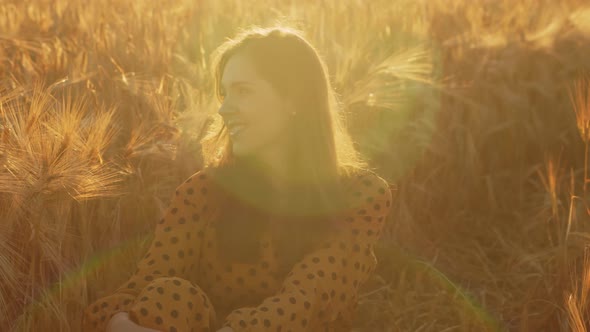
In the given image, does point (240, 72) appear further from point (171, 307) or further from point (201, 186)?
point (171, 307)

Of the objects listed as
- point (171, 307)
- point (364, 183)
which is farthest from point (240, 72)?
point (171, 307)

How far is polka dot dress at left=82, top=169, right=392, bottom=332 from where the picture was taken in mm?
1564

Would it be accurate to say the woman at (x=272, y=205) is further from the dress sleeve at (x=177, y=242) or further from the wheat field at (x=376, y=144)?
the wheat field at (x=376, y=144)

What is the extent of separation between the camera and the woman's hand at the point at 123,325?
152cm

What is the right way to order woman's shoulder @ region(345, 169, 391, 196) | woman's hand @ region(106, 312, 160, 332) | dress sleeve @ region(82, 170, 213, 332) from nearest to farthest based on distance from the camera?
woman's hand @ region(106, 312, 160, 332) < dress sleeve @ region(82, 170, 213, 332) < woman's shoulder @ region(345, 169, 391, 196)

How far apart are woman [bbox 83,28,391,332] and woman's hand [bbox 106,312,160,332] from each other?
113mm

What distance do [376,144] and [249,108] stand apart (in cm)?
135

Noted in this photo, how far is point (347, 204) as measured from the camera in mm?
Answer: 1854

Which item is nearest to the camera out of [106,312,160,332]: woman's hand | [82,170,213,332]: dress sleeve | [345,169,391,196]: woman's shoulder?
[106,312,160,332]: woman's hand

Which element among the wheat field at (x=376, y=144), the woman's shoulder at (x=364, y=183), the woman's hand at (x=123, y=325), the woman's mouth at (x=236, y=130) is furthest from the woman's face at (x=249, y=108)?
the woman's hand at (x=123, y=325)

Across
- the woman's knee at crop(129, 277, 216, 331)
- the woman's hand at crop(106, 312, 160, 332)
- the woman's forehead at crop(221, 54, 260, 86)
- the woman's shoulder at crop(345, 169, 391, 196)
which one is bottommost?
the woman's hand at crop(106, 312, 160, 332)

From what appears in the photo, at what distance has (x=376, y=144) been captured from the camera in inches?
119

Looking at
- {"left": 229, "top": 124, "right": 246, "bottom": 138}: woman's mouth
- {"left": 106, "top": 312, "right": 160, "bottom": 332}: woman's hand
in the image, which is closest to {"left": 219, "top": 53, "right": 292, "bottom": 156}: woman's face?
{"left": 229, "top": 124, "right": 246, "bottom": 138}: woman's mouth

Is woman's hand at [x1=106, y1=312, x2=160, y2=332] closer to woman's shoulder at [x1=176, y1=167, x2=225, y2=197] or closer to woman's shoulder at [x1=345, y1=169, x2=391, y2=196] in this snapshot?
woman's shoulder at [x1=176, y1=167, x2=225, y2=197]
